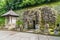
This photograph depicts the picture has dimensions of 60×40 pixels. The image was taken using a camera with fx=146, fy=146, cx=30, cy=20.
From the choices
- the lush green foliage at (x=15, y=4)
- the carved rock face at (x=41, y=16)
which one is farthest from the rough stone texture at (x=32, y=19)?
the lush green foliage at (x=15, y=4)

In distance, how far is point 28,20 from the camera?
18594 millimetres

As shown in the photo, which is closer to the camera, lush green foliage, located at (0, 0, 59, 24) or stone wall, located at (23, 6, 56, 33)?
stone wall, located at (23, 6, 56, 33)

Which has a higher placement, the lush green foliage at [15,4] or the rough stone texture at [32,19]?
the lush green foliage at [15,4]

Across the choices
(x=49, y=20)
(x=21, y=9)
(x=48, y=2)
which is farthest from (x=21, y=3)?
(x=49, y=20)

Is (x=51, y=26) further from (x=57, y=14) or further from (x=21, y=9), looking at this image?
(x=21, y=9)

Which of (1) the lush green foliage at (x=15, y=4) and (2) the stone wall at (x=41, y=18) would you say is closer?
(2) the stone wall at (x=41, y=18)

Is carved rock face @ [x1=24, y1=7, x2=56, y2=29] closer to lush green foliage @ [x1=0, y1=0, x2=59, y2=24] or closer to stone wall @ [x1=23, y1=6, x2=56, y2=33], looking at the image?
stone wall @ [x1=23, y1=6, x2=56, y2=33]

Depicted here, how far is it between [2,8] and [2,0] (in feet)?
8.71

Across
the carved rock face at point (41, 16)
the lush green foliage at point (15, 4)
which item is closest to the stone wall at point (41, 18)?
the carved rock face at point (41, 16)

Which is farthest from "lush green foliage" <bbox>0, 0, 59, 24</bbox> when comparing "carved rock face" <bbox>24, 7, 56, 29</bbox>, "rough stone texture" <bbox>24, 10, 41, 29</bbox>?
"carved rock face" <bbox>24, 7, 56, 29</bbox>

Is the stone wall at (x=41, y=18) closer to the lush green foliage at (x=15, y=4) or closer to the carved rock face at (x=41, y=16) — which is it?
the carved rock face at (x=41, y=16)

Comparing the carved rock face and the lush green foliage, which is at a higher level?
the lush green foliage

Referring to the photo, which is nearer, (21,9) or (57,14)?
(57,14)

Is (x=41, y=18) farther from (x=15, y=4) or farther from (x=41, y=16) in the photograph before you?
(x=15, y=4)
